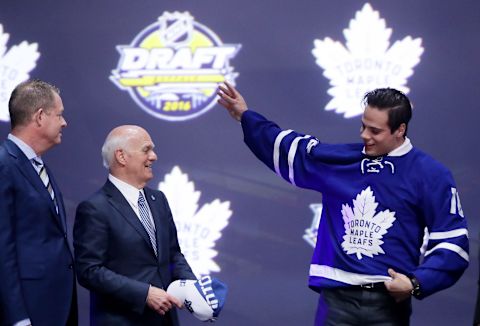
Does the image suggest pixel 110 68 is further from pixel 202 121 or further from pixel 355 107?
pixel 355 107

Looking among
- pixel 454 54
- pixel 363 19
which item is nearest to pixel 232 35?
pixel 363 19

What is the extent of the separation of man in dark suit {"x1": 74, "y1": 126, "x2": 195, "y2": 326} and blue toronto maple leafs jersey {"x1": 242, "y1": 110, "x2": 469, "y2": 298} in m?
0.52

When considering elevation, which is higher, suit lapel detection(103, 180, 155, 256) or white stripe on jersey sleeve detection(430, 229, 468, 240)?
white stripe on jersey sleeve detection(430, 229, 468, 240)

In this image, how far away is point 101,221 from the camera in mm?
2707

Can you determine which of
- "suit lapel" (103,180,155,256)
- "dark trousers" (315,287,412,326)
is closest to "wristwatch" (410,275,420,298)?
"dark trousers" (315,287,412,326)

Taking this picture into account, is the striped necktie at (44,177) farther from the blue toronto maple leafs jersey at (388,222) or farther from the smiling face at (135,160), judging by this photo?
the blue toronto maple leafs jersey at (388,222)

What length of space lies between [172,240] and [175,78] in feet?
5.13

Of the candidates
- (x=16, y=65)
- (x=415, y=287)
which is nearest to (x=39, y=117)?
(x=415, y=287)

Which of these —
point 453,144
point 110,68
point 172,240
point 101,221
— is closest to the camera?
point 101,221

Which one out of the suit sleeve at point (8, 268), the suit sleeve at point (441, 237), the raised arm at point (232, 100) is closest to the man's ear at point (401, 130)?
the suit sleeve at point (441, 237)

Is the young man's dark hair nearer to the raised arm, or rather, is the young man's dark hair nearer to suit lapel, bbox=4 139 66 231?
the raised arm

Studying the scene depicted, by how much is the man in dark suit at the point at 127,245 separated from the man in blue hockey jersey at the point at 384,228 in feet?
1.70

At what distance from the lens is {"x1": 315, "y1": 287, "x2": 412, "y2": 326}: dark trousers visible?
8.57ft

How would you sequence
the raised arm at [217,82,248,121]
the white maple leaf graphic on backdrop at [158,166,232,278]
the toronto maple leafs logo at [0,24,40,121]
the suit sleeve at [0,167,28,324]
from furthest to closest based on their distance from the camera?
the toronto maple leafs logo at [0,24,40,121] < the white maple leaf graphic on backdrop at [158,166,232,278] < the raised arm at [217,82,248,121] < the suit sleeve at [0,167,28,324]
